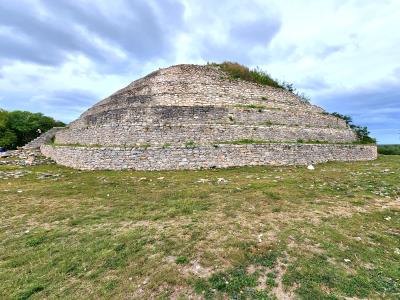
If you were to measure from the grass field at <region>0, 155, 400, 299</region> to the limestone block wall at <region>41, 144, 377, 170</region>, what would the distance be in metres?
5.46

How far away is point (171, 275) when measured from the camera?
465 centimetres

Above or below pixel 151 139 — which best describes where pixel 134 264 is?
below

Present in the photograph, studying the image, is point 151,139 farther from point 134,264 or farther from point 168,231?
point 134,264

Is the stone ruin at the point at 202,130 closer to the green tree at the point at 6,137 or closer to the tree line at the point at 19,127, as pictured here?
the green tree at the point at 6,137

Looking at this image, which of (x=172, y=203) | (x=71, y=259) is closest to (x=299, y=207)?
(x=172, y=203)

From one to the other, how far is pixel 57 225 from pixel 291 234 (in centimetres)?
631

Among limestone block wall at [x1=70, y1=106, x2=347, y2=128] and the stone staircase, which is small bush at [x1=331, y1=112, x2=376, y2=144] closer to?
limestone block wall at [x1=70, y1=106, x2=347, y2=128]

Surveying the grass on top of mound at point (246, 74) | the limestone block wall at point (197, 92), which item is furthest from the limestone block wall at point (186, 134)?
the grass on top of mound at point (246, 74)

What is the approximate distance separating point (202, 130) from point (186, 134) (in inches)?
45.1

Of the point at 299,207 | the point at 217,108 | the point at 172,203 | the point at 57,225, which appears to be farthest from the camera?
the point at 217,108

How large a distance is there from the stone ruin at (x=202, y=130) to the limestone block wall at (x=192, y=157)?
0.06 m

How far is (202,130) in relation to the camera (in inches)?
706

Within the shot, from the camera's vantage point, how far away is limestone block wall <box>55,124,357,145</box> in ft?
58.6

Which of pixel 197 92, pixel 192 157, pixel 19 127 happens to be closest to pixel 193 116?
pixel 192 157
